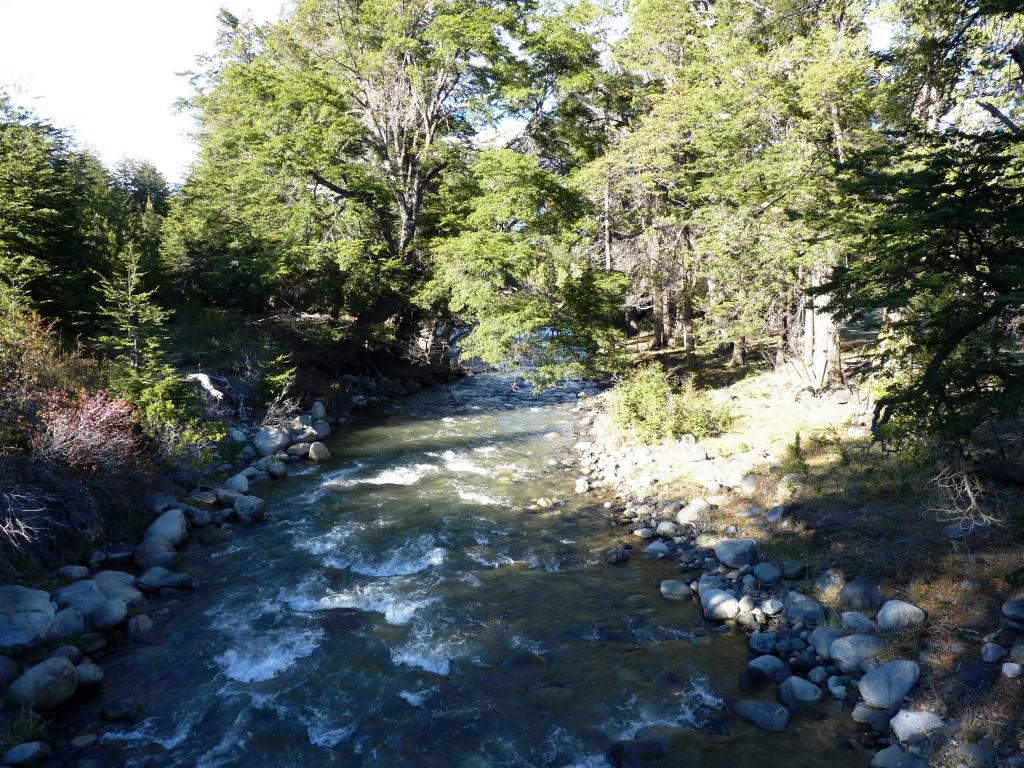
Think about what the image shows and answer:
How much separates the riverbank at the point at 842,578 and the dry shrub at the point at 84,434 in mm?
9455

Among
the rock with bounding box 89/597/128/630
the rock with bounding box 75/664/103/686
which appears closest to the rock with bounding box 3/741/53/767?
the rock with bounding box 75/664/103/686

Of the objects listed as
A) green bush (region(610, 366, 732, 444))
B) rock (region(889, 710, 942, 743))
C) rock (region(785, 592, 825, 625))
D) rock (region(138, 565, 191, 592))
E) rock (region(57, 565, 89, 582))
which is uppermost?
green bush (region(610, 366, 732, 444))

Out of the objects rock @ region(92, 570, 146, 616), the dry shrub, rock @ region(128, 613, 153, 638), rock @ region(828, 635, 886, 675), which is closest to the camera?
rock @ region(828, 635, 886, 675)

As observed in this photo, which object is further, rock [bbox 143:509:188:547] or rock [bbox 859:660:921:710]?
rock [bbox 143:509:188:547]

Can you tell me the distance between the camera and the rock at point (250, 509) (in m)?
12.2

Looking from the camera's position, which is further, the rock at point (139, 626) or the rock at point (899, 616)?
the rock at point (139, 626)

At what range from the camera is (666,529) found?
1126 centimetres

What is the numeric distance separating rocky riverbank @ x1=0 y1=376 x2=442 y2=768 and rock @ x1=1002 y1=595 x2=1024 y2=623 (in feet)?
33.5

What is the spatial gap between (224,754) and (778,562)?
814 centimetres

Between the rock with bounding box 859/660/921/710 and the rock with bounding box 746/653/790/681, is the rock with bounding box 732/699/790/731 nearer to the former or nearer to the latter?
the rock with bounding box 746/653/790/681

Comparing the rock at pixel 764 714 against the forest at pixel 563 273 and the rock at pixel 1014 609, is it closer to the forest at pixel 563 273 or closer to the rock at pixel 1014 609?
the forest at pixel 563 273

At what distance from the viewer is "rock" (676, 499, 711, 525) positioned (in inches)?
447

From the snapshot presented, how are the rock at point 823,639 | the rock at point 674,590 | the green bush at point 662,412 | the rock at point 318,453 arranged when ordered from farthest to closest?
the rock at point 318,453, the green bush at point 662,412, the rock at point 674,590, the rock at point 823,639

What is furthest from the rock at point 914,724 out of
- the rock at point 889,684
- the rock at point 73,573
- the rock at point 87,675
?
the rock at point 73,573
